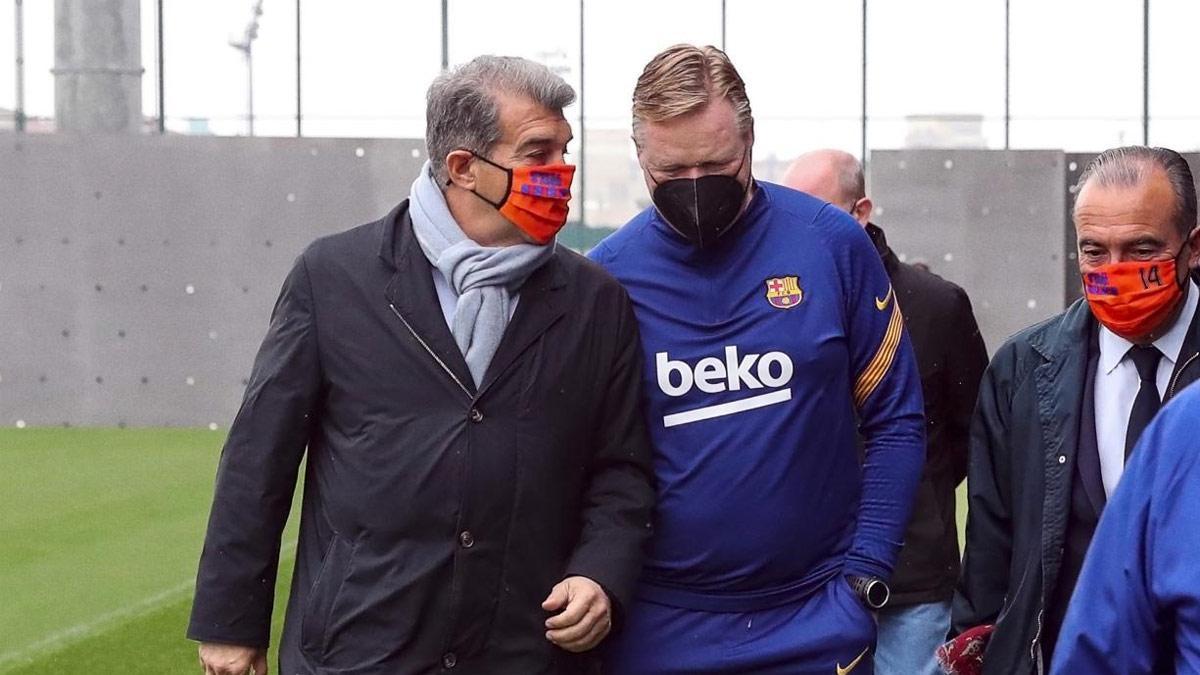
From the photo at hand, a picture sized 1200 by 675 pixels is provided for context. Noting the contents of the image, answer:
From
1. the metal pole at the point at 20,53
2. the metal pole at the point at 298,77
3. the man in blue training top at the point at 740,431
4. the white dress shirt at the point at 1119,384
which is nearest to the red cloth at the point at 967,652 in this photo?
the man in blue training top at the point at 740,431

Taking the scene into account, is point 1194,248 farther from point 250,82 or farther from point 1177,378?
point 250,82

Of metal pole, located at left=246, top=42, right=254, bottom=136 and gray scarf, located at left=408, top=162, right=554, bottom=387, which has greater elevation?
metal pole, located at left=246, top=42, right=254, bottom=136

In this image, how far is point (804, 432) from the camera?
3.00 metres

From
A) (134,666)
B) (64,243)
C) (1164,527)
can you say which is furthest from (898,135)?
(1164,527)

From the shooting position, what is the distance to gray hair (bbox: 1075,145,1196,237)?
2938 mm

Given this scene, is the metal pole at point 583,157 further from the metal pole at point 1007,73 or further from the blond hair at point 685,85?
the blond hair at point 685,85

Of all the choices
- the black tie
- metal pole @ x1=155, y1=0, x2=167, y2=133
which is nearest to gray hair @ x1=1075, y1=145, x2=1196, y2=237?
the black tie

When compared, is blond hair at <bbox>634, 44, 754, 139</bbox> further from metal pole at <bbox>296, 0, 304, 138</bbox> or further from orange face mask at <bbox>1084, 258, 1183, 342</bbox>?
metal pole at <bbox>296, 0, 304, 138</bbox>

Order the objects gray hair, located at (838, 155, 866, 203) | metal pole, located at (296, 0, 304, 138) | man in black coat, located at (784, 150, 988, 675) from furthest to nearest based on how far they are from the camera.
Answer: metal pole, located at (296, 0, 304, 138), gray hair, located at (838, 155, 866, 203), man in black coat, located at (784, 150, 988, 675)

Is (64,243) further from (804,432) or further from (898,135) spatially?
(804,432)

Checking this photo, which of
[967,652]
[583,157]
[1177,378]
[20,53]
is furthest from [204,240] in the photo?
[1177,378]

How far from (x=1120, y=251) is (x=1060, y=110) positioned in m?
14.8

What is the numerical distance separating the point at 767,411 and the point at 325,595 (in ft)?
2.55

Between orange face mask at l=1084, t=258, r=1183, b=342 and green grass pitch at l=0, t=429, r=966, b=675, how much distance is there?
4.15 m
